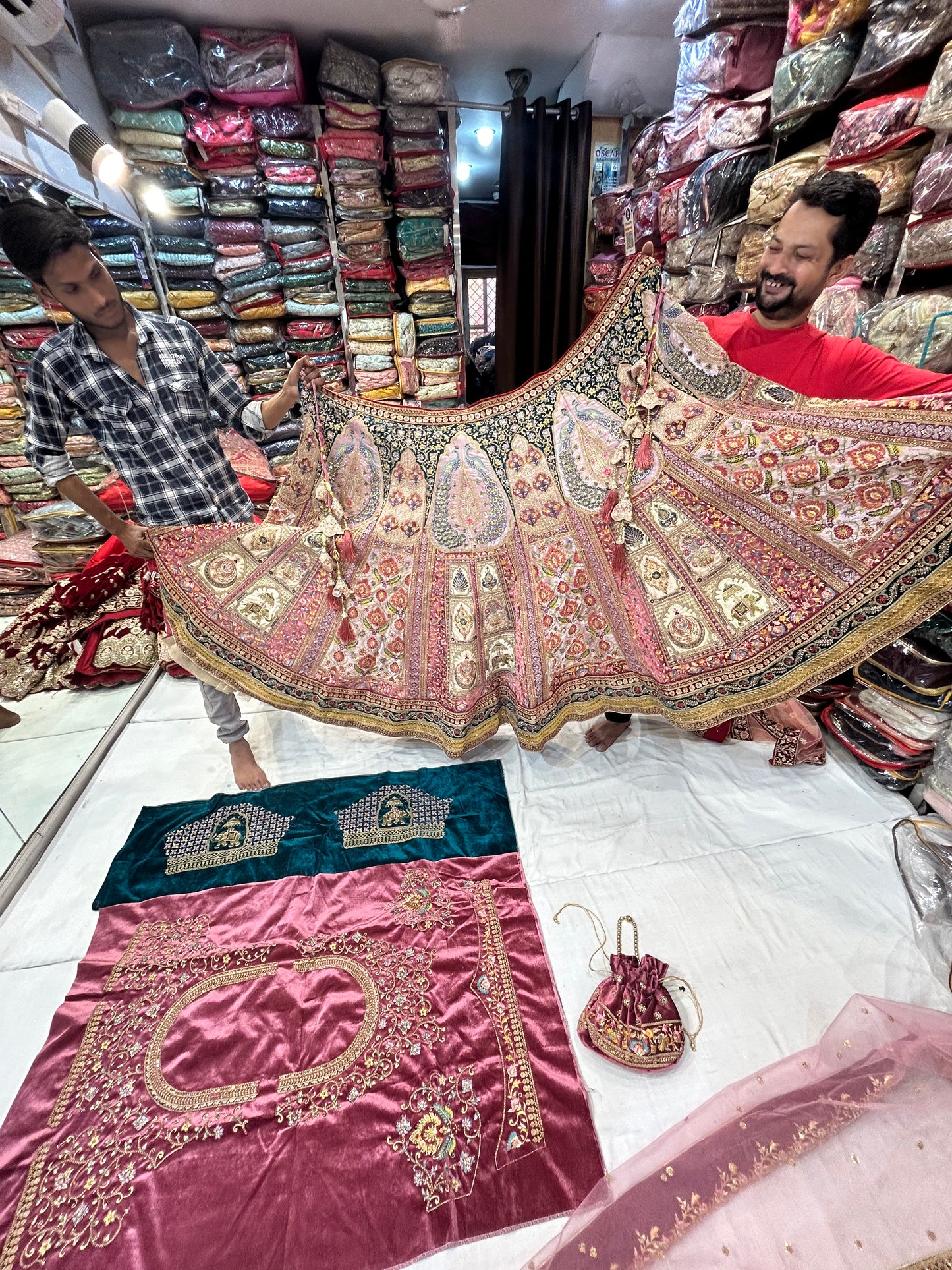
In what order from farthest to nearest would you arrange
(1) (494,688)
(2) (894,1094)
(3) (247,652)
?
(1) (494,688), (3) (247,652), (2) (894,1094)

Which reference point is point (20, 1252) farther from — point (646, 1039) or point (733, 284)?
point (733, 284)

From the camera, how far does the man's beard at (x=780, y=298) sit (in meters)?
1.34

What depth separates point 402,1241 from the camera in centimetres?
88

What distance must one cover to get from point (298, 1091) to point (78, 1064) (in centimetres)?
48

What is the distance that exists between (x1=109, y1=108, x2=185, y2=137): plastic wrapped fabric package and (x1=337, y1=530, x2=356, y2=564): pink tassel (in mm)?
3057

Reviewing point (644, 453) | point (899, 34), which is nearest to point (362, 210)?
point (899, 34)

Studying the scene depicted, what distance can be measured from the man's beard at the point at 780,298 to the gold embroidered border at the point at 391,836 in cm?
172

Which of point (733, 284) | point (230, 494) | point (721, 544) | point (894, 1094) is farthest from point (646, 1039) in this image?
point (733, 284)

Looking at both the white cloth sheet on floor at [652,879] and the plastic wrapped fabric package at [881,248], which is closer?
the white cloth sheet on floor at [652,879]

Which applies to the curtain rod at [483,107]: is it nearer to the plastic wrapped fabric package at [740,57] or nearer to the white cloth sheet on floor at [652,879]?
the plastic wrapped fabric package at [740,57]

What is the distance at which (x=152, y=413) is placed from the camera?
150cm

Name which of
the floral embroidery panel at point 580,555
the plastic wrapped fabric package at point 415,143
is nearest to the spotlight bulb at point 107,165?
the plastic wrapped fabric package at point 415,143

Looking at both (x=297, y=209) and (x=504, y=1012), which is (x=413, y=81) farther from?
(x=504, y=1012)

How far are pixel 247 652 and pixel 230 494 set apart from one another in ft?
1.91
